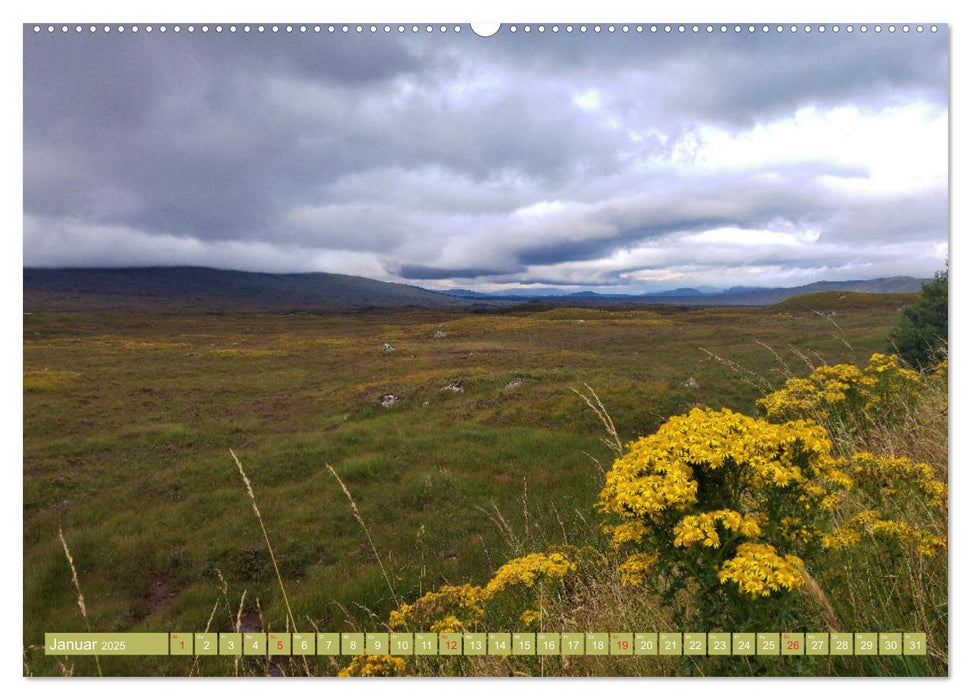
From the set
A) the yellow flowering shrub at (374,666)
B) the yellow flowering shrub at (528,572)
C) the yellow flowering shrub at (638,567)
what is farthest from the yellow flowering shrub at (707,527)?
the yellow flowering shrub at (374,666)

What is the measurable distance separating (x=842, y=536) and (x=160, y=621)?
711 centimetres

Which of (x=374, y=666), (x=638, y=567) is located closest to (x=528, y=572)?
(x=638, y=567)

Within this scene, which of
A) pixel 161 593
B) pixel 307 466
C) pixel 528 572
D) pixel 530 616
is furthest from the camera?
pixel 307 466

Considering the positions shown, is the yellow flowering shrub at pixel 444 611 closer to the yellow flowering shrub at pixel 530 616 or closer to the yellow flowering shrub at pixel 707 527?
the yellow flowering shrub at pixel 530 616

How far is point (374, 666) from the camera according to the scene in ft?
10.4

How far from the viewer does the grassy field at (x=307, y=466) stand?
5312mm

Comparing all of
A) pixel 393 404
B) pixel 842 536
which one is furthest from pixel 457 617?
pixel 393 404

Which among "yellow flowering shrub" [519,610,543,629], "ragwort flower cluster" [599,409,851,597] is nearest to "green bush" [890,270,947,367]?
"ragwort flower cluster" [599,409,851,597]

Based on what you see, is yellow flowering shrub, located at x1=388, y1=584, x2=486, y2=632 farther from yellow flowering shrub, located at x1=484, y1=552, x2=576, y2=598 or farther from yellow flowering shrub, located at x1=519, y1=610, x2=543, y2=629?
yellow flowering shrub, located at x1=519, y1=610, x2=543, y2=629

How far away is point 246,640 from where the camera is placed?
3455 millimetres

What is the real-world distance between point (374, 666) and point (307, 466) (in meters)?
7.09

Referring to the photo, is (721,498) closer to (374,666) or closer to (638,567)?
(638,567)

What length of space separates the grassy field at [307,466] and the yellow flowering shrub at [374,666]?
0.49 meters

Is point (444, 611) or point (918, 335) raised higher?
point (918, 335)
